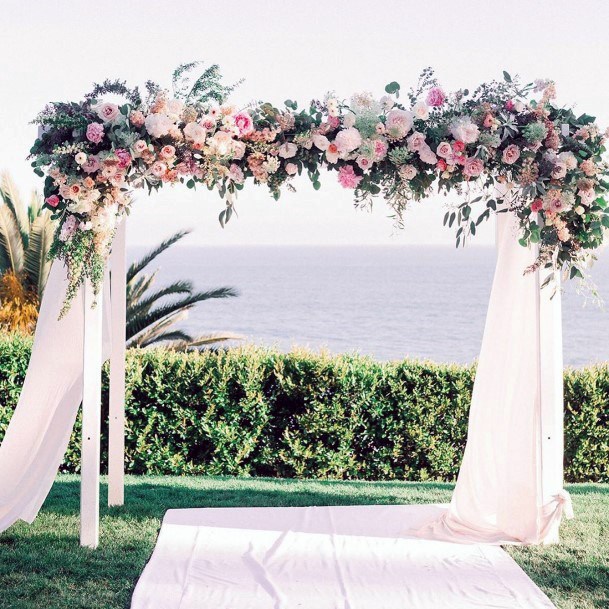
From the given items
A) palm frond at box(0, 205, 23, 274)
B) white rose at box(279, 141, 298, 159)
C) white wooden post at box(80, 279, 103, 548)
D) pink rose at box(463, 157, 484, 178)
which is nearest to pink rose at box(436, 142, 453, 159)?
pink rose at box(463, 157, 484, 178)

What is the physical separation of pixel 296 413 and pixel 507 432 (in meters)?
2.35

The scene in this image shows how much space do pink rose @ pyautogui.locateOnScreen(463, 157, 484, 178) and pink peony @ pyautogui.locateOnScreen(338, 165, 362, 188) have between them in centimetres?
61

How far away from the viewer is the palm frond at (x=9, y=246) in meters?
11.2

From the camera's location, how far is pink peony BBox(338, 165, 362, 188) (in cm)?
484

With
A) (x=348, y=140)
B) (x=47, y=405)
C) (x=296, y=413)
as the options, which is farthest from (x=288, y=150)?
(x=296, y=413)

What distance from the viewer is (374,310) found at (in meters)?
49.5

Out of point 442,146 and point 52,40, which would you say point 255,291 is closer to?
point 52,40

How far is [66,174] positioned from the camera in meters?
4.60

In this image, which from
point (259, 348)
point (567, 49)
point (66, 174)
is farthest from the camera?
point (567, 49)

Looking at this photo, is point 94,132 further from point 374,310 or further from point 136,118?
point 374,310

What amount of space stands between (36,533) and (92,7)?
58.0ft

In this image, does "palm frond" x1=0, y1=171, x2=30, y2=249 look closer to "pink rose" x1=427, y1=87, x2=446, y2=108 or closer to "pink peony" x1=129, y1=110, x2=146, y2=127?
"pink peony" x1=129, y1=110, x2=146, y2=127

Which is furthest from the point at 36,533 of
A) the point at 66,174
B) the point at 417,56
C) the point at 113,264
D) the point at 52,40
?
the point at 417,56

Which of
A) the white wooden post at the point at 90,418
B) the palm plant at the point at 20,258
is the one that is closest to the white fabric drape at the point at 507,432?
the white wooden post at the point at 90,418
